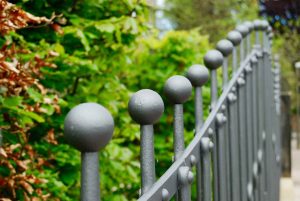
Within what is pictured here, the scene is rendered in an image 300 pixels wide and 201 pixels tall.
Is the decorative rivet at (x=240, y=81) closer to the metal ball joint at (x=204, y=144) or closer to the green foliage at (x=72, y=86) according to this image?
the green foliage at (x=72, y=86)

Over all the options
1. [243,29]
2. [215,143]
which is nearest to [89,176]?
[215,143]

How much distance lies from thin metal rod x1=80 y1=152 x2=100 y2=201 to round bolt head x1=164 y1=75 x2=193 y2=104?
1.80ft

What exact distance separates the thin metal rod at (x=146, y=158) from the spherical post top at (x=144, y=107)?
0.03m

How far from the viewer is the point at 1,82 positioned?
1773 mm

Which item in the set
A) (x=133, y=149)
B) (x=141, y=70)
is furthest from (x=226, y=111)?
(x=141, y=70)

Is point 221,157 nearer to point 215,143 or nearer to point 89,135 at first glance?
point 215,143

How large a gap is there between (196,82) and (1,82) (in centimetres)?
63

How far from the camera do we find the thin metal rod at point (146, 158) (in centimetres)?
119

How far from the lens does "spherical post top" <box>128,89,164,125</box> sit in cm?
116

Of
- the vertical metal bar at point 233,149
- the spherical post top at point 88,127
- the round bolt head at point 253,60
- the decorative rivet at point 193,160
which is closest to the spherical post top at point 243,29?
the round bolt head at point 253,60

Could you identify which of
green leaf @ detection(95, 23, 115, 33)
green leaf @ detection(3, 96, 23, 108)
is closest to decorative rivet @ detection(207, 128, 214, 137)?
green leaf @ detection(3, 96, 23, 108)

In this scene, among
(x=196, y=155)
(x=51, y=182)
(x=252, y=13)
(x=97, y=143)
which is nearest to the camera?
(x=97, y=143)

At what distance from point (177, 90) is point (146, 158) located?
27cm

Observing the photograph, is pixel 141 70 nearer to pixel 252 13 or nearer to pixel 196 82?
pixel 196 82
